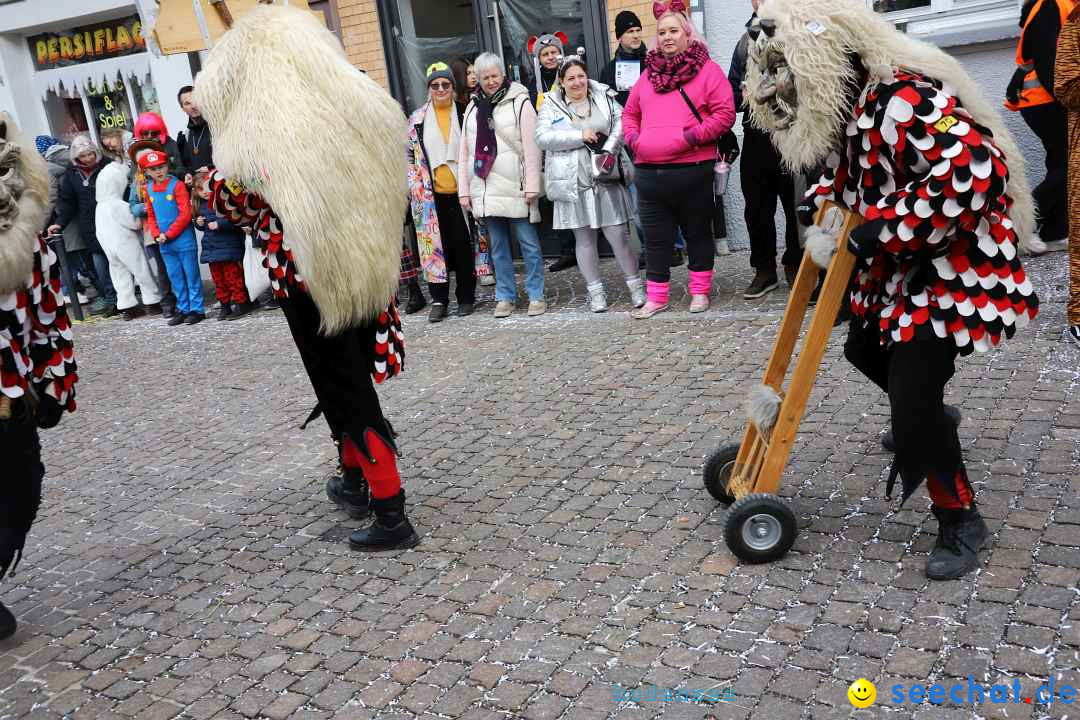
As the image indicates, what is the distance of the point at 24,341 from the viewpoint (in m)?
3.91

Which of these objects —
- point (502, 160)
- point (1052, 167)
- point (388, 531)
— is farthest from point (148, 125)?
point (1052, 167)

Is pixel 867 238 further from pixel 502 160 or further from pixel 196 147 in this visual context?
pixel 196 147

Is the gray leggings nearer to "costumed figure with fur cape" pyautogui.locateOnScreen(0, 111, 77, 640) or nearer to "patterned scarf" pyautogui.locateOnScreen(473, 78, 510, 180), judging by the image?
"patterned scarf" pyautogui.locateOnScreen(473, 78, 510, 180)

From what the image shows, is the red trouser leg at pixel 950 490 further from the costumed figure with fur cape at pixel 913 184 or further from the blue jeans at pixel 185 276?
the blue jeans at pixel 185 276

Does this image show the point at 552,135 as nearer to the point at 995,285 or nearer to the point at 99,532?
the point at 99,532

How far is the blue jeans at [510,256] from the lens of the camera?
851cm

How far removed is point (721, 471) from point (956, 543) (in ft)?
3.29

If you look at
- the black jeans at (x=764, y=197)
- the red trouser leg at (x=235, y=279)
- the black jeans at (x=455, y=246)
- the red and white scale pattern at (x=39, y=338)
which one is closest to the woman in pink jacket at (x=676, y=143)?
the black jeans at (x=764, y=197)

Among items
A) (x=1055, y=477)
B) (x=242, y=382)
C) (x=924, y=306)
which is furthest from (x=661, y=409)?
(x=242, y=382)

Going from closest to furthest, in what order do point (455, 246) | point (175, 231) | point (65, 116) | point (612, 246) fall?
point (612, 246) < point (455, 246) < point (175, 231) < point (65, 116)

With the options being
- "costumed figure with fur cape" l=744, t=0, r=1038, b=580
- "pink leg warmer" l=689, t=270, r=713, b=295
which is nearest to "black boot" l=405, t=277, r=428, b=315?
"pink leg warmer" l=689, t=270, r=713, b=295

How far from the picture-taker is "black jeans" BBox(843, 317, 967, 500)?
134 inches

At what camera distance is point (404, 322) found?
884 cm

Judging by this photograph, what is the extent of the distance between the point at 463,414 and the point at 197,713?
2.96 metres
